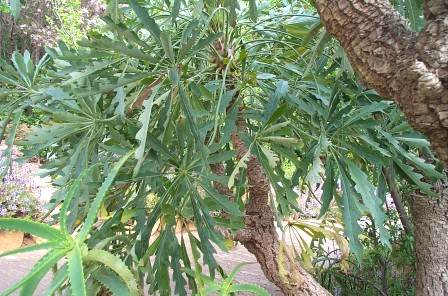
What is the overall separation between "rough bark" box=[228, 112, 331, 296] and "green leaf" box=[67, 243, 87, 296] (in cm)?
105

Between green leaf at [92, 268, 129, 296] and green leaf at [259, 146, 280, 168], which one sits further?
green leaf at [259, 146, 280, 168]

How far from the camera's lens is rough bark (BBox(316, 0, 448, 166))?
56cm

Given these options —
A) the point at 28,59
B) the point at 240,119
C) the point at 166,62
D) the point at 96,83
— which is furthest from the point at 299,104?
the point at 28,59

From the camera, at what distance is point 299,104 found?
125 cm

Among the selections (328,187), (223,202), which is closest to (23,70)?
(223,202)

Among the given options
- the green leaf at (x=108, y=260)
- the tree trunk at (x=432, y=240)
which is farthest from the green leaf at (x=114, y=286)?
the tree trunk at (x=432, y=240)

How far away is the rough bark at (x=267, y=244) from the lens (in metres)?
1.53

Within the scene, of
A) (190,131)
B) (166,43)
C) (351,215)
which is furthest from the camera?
(351,215)

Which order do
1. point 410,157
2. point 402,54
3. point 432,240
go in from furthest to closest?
point 432,240
point 410,157
point 402,54

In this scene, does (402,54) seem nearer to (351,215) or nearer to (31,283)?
(31,283)

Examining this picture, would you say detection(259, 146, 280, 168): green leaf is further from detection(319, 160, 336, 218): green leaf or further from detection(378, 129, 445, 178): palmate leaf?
detection(378, 129, 445, 178): palmate leaf

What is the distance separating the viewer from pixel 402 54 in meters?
0.60

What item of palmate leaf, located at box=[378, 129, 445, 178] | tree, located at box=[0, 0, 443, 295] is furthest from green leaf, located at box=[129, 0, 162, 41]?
palmate leaf, located at box=[378, 129, 445, 178]

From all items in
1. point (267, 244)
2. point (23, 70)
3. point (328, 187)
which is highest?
point (23, 70)
